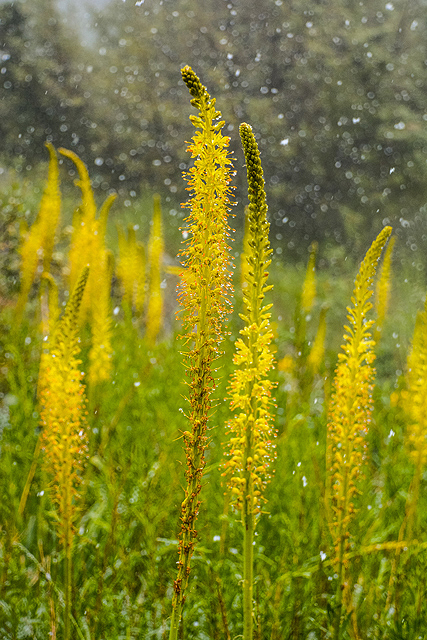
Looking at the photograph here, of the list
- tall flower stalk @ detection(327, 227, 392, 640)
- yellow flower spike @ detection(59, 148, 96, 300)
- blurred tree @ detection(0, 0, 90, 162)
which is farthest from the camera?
blurred tree @ detection(0, 0, 90, 162)

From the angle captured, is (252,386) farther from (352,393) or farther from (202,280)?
(352,393)

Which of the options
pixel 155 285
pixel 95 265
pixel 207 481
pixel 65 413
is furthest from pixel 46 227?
A: pixel 65 413

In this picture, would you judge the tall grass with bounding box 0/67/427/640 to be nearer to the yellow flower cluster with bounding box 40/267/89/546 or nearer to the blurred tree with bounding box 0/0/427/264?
the yellow flower cluster with bounding box 40/267/89/546

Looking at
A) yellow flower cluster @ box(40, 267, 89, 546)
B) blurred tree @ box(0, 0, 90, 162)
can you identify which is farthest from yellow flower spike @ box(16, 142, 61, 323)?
blurred tree @ box(0, 0, 90, 162)

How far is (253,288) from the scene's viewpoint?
1.15 meters

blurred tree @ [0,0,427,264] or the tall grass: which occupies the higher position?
blurred tree @ [0,0,427,264]

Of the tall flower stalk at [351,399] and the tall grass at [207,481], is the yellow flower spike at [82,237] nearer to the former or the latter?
the tall grass at [207,481]

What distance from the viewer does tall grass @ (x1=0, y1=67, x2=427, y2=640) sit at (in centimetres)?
111

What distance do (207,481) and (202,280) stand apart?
5.35 ft

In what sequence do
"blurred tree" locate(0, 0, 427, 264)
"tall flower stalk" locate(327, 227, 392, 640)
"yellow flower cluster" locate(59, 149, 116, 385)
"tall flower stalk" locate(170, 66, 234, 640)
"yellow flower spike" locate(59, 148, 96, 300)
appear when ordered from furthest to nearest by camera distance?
1. "blurred tree" locate(0, 0, 427, 264)
2. "yellow flower spike" locate(59, 148, 96, 300)
3. "yellow flower cluster" locate(59, 149, 116, 385)
4. "tall flower stalk" locate(327, 227, 392, 640)
5. "tall flower stalk" locate(170, 66, 234, 640)

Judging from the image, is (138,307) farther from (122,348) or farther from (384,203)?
(384,203)

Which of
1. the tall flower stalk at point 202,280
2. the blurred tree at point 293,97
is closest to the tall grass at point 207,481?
the tall flower stalk at point 202,280

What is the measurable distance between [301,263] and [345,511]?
9.47 meters

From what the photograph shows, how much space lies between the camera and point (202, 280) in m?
1.09
